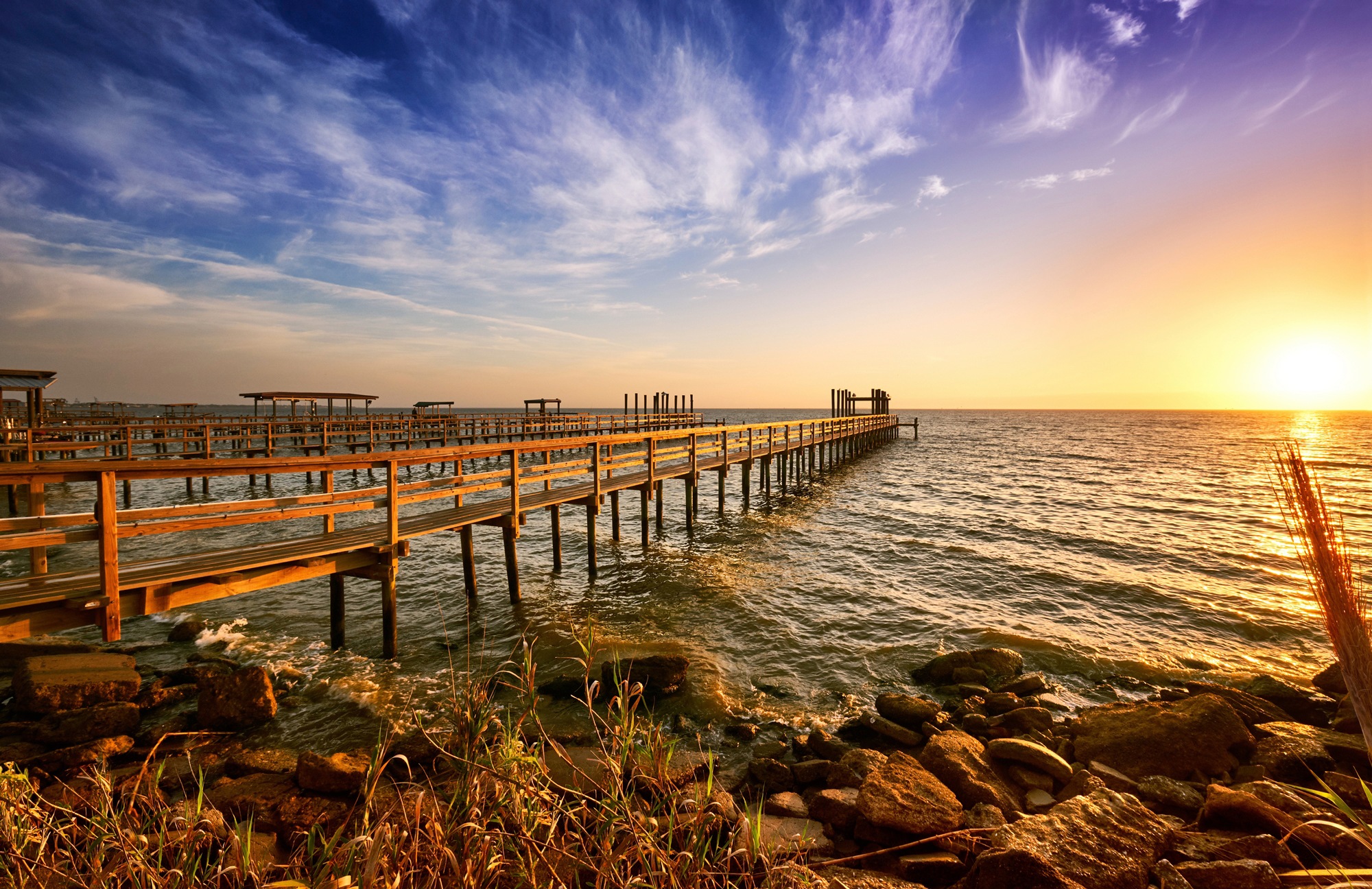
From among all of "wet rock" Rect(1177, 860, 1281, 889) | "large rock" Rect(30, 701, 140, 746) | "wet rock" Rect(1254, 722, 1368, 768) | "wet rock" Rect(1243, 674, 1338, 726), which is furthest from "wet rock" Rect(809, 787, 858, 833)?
"large rock" Rect(30, 701, 140, 746)

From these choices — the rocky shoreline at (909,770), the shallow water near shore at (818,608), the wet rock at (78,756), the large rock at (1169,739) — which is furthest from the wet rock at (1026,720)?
the wet rock at (78,756)

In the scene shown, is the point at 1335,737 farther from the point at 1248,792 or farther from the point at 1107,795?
the point at 1107,795

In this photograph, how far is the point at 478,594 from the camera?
10.4 m

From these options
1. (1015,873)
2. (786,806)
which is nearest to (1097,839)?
(1015,873)

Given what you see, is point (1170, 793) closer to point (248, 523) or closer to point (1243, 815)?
point (1243, 815)

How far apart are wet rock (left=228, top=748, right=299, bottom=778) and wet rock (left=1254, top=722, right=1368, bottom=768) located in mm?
9211

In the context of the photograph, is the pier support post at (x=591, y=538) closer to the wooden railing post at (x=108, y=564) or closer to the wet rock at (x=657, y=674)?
the wet rock at (x=657, y=674)

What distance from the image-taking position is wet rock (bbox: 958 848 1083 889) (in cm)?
308

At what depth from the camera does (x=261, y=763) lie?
4957mm

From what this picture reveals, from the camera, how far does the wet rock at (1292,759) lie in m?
4.82

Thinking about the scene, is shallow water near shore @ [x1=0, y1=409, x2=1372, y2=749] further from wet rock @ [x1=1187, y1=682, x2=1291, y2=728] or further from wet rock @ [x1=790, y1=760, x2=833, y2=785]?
wet rock @ [x1=790, y1=760, x2=833, y2=785]

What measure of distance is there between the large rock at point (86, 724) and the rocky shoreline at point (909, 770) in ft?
0.07

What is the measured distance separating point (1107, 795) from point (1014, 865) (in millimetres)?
1461

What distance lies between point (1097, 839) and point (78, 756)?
8.29 m
